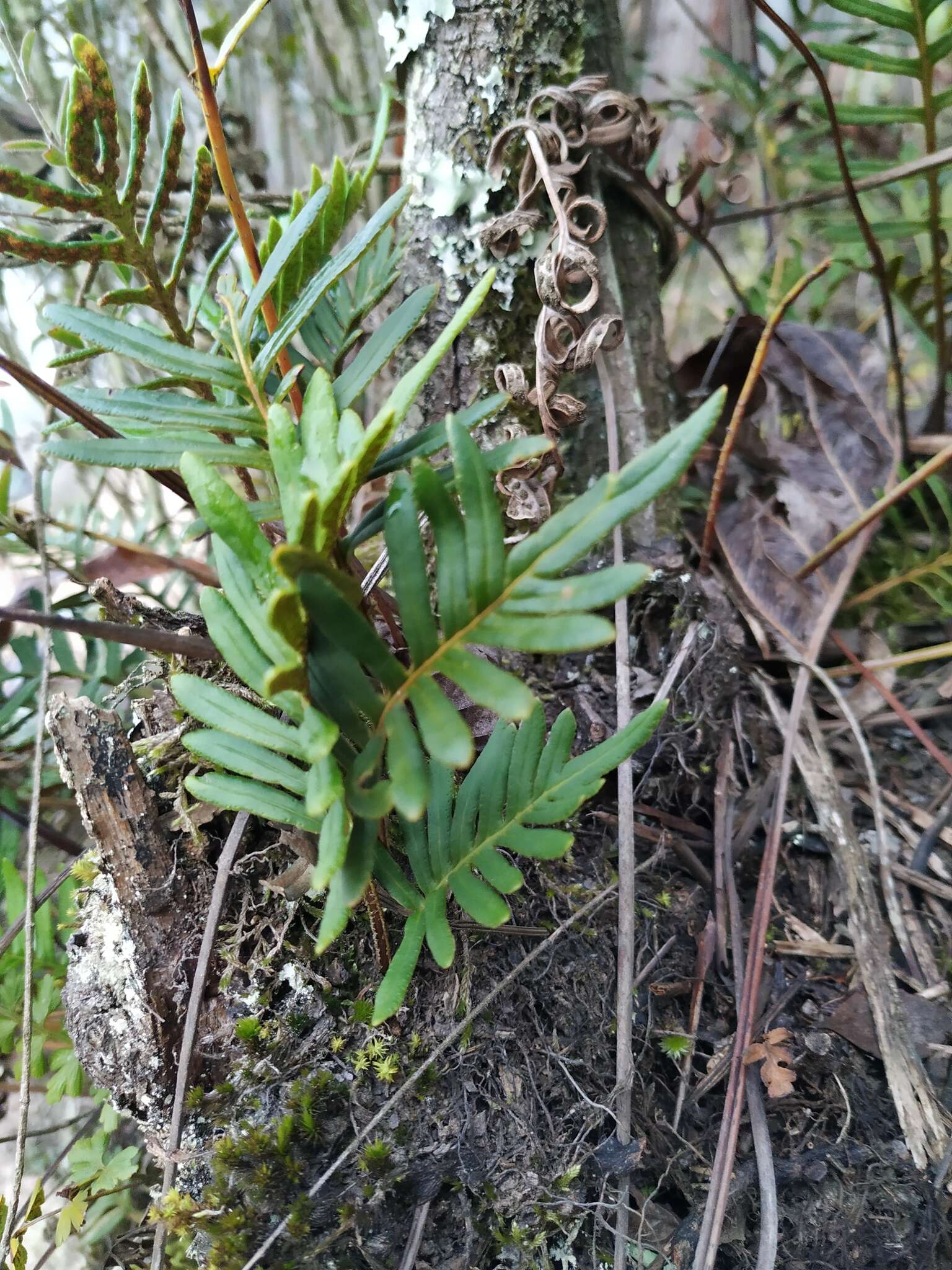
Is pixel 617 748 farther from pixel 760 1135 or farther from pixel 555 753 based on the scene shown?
pixel 760 1135

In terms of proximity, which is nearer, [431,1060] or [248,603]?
[248,603]

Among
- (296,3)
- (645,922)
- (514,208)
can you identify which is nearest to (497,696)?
(645,922)

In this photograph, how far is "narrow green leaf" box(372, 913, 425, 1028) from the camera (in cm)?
65

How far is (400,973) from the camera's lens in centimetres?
67

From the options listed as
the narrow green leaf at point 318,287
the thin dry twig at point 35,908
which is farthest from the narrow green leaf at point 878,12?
the thin dry twig at point 35,908

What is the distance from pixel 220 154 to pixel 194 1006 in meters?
0.83

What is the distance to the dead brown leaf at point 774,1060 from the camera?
86 cm

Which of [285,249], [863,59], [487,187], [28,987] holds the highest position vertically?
[863,59]

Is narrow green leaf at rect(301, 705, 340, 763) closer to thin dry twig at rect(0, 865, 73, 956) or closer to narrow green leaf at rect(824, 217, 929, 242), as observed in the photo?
thin dry twig at rect(0, 865, 73, 956)

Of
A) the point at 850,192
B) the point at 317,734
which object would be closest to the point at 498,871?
the point at 317,734

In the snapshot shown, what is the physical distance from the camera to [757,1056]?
2.88 ft

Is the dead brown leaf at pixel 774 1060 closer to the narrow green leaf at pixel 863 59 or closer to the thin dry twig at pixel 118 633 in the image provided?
the thin dry twig at pixel 118 633

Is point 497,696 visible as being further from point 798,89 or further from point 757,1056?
point 798,89

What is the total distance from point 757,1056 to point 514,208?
1.14 m
